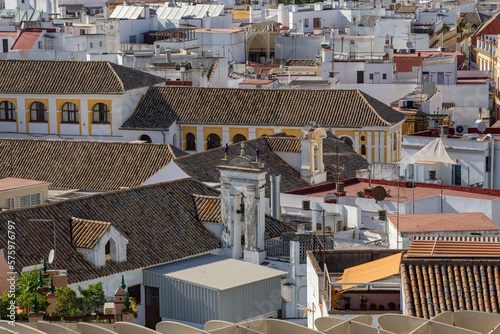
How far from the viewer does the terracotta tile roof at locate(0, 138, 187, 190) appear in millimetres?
44031

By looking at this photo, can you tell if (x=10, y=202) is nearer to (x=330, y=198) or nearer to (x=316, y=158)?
(x=330, y=198)

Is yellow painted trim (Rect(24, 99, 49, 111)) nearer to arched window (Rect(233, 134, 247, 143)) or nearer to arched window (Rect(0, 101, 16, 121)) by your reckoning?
arched window (Rect(0, 101, 16, 121))

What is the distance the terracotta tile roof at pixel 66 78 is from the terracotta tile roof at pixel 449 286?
32988 millimetres

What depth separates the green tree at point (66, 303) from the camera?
2375 centimetres

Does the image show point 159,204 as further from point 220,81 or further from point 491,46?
point 491,46

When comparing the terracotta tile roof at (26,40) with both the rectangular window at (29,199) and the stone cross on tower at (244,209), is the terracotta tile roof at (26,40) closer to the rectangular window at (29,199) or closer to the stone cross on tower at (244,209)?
the rectangular window at (29,199)

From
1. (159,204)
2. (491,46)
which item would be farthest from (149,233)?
(491,46)

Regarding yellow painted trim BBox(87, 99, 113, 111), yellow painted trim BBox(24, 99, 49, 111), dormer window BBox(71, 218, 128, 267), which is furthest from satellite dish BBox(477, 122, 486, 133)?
yellow painted trim BBox(24, 99, 49, 111)

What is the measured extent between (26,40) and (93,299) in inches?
1781

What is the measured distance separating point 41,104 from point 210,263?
940 inches

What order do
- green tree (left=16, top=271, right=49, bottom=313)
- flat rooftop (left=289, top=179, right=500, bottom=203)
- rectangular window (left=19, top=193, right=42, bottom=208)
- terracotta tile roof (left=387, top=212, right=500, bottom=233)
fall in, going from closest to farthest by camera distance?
green tree (left=16, top=271, right=49, bottom=313), terracotta tile roof (left=387, top=212, right=500, bottom=233), flat rooftop (left=289, top=179, right=500, bottom=203), rectangular window (left=19, top=193, right=42, bottom=208)

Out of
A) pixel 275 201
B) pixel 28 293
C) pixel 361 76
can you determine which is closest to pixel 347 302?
pixel 28 293

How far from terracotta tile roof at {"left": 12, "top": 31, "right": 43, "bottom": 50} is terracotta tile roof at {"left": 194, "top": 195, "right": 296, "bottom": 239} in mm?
36504

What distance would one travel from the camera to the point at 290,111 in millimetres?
52562
